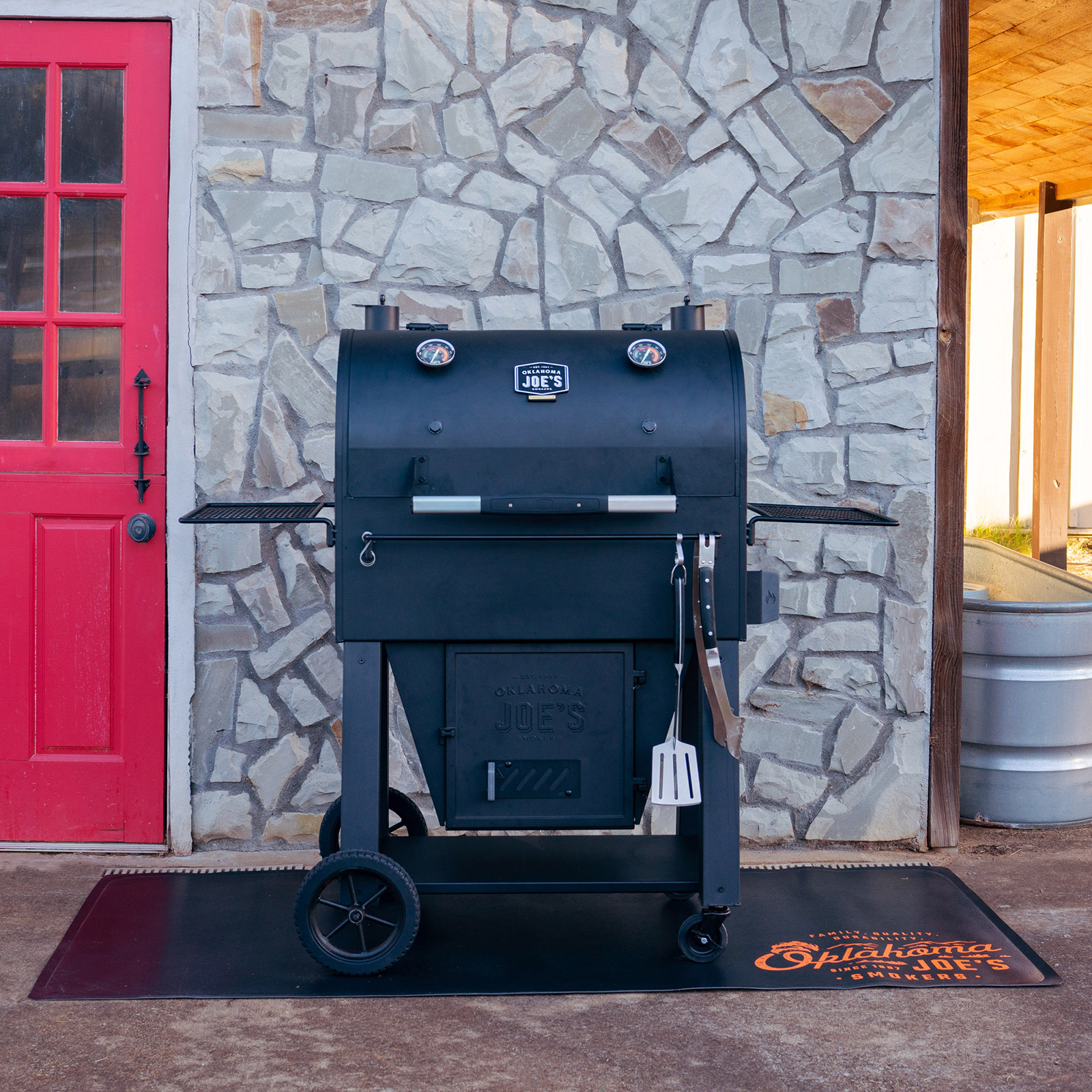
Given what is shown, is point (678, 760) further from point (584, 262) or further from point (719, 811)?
point (584, 262)

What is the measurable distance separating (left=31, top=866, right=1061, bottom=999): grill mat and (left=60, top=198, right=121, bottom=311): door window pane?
1.72 meters

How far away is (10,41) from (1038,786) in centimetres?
395

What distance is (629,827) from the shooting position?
2.51 meters

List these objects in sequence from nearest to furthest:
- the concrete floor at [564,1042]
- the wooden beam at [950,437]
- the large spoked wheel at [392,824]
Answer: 1. the concrete floor at [564,1042]
2. the large spoked wheel at [392,824]
3. the wooden beam at [950,437]

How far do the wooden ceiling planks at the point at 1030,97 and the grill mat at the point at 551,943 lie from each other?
301 cm

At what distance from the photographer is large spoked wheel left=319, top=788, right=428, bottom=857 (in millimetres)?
2902

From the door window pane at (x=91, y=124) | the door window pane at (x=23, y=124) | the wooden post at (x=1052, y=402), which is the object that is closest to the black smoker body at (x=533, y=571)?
the door window pane at (x=91, y=124)

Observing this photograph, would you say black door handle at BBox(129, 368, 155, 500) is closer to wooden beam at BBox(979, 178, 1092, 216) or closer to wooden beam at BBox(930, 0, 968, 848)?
wooden beam at BBox(930, 0, 968, 848)

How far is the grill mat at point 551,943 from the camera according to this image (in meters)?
2.43

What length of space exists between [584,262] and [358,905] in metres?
1.95

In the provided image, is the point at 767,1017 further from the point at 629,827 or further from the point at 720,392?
the point at 720,392

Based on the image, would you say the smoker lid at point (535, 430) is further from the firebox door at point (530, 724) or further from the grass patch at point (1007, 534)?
the grass patch at point (1007, 534)

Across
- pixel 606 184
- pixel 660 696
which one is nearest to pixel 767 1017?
pixel 660 696

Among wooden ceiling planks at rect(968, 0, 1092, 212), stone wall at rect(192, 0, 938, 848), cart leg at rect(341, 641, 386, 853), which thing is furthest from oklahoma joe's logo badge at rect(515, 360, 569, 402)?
wooden ceiling planks at rect(968, 0, 1092, 212)
